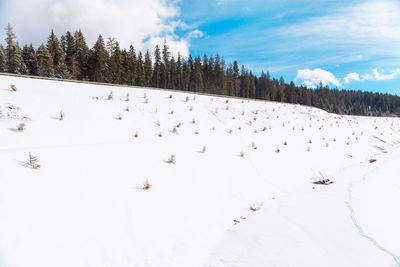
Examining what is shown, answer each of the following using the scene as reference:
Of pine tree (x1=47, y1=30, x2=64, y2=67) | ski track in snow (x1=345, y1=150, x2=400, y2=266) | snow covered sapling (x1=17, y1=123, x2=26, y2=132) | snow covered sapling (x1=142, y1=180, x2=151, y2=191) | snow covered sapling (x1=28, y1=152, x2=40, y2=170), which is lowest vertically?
ski track in snow (x1=345, y1=150, x2=400, y2=266)

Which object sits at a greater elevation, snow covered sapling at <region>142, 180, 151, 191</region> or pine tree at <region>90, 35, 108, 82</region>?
pine tree at <region>90, 35, 108, 82</region>

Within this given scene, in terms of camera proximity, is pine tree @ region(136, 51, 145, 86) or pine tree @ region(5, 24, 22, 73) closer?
pine tree @ region(5, 24, 22, 73)

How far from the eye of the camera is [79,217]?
320 centimetres

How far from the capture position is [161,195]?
443 centimetres

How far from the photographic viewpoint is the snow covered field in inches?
115

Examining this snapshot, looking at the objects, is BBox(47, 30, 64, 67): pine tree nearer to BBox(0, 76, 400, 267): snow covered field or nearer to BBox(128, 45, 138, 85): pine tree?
BBox(128, 45, 138, 85): pine tree

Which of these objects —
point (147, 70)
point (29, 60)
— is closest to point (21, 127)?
point (147, 70)

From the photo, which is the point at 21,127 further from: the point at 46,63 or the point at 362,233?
the point at 46,63

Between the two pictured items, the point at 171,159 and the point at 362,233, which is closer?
the point at 362,233

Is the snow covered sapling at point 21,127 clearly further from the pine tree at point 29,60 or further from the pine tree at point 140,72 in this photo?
the pine tree at point 29,60

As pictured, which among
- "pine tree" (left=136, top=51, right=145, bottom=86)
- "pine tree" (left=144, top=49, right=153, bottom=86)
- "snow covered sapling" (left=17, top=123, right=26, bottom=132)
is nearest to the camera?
"snow covered sapling" (left=17, top=123, right=26, bottom=132)

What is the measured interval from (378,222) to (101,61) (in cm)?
4895

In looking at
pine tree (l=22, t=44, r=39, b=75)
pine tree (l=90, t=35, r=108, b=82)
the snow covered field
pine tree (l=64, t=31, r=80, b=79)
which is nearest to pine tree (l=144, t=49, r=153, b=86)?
pine tree (l=90, t=35, r=108, b=82)

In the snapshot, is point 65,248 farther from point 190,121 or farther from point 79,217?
point 190,121
